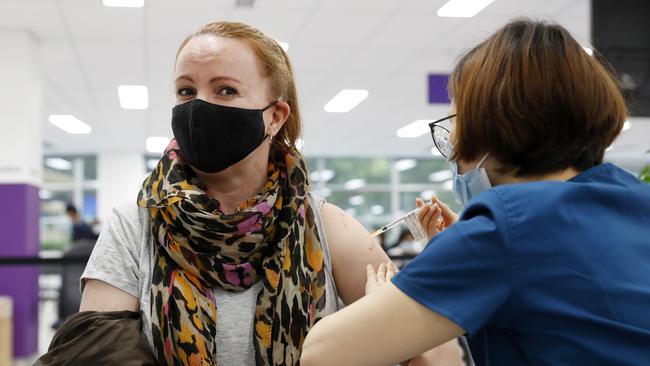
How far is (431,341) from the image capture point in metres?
0.96

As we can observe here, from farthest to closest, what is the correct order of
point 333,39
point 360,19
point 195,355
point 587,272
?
point 333,39 < point 360,19 < point 195,355 < point 587,272

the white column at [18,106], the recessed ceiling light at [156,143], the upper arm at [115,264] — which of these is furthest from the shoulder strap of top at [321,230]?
the recessed ceiling light at [156,143]

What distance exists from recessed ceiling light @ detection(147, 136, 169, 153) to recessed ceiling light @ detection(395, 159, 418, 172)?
5.19 m

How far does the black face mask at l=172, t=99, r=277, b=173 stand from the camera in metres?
1.43

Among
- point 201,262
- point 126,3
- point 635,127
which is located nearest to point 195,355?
point 201,262

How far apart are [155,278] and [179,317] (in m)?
0.09

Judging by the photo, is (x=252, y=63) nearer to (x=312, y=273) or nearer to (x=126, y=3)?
(x=312, y=273)

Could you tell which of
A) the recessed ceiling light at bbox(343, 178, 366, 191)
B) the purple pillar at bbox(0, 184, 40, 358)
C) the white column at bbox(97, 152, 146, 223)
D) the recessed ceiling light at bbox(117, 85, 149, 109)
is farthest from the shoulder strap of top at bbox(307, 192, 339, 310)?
the recessed ceiling light at bbox(343, 178, 366, 191)

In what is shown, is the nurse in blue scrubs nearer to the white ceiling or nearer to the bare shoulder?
the bare shoulder

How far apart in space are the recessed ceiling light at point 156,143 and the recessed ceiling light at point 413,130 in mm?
4058

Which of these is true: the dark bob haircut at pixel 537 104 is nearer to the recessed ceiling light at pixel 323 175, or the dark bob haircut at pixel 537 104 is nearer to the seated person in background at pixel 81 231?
the seated person in background at pixel 81 231

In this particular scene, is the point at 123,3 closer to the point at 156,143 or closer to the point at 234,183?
the point at 234,183

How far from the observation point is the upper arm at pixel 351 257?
1456mm

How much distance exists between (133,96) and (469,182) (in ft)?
26.4
